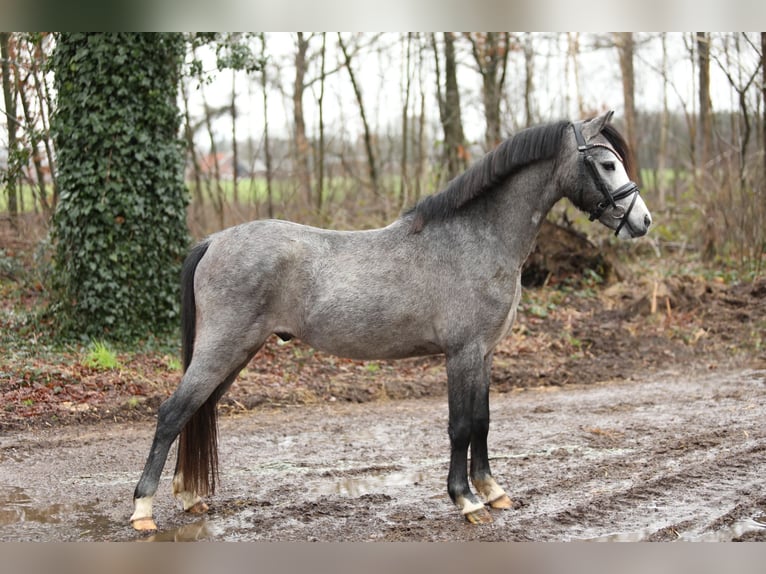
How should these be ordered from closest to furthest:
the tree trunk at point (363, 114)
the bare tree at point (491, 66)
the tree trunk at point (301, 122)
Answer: the bare tree at point (491, 66) < the tree trunk at point (301, 122) < the tree trunk at point (363, 114)

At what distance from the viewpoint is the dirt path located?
4195 millimetres

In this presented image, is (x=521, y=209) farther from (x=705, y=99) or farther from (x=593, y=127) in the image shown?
(x=705, y=99)

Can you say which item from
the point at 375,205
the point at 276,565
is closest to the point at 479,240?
the point at 276,565

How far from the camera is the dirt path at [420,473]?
13.8 feet

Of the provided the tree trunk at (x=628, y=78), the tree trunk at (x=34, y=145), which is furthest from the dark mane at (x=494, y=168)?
the tree trunk at (x=628, y=78)

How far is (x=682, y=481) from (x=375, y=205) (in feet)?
28.4

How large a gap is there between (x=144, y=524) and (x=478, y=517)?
6.11 feet

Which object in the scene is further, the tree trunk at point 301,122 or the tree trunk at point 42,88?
the tree trunk at point 301,122

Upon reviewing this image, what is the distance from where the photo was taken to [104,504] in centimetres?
466

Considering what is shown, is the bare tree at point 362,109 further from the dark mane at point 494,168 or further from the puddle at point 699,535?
the puddle at point 699,535

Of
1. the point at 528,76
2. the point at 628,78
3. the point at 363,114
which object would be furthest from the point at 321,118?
the point at 628,78

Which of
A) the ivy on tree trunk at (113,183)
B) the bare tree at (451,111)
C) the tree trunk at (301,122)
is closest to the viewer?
the ivy on tree trunk at (113,183)

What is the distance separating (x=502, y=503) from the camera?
179 inches

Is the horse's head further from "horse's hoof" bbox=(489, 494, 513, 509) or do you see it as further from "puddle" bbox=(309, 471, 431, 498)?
"puddle" bbox=(309, 471, 431, 498)
